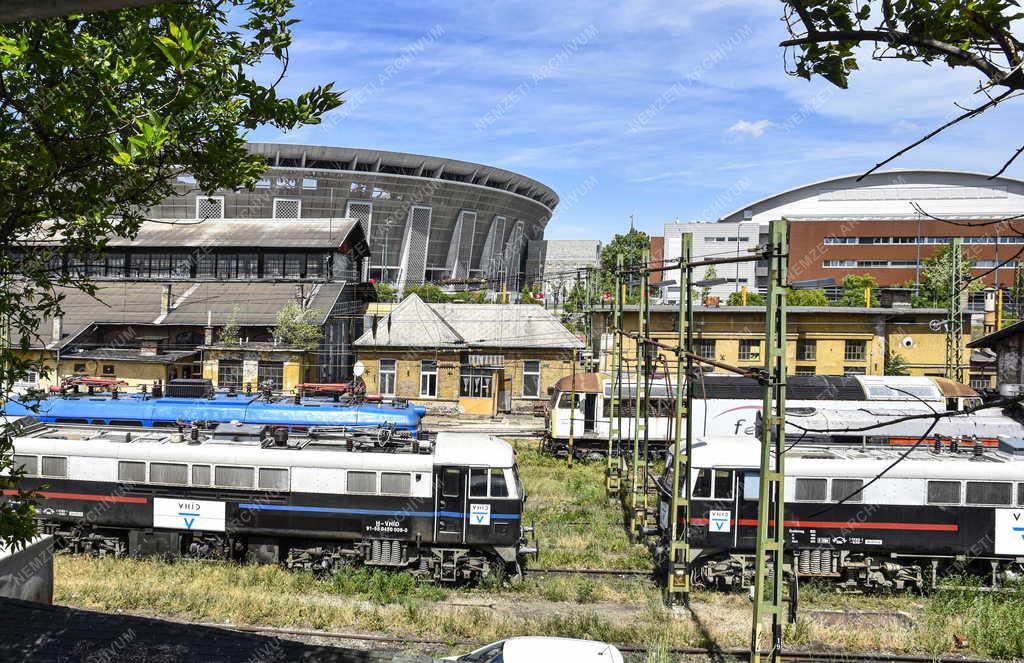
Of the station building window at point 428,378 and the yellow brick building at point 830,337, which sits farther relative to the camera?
the yellow brick building at point 830,337

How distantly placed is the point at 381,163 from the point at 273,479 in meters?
72.4

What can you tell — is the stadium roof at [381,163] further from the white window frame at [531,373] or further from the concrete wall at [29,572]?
the concrete wall at [29,572]

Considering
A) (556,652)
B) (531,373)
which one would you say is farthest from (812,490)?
(531,373)

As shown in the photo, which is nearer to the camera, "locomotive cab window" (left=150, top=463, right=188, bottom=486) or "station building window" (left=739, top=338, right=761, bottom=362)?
"locomotive cab window" (left=150, top=463, right=188, bottom=486)

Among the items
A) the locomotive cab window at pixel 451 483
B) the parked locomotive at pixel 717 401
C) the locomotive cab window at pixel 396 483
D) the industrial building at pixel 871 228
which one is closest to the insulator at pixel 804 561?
the locomotive cab window at pixel 451 483

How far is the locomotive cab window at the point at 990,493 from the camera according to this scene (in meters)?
17.0

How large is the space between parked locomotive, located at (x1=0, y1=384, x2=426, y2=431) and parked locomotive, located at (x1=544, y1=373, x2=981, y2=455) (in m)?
8.80

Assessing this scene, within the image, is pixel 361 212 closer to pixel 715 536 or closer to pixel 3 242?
pixel 715 536

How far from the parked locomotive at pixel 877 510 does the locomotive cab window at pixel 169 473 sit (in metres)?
11.9

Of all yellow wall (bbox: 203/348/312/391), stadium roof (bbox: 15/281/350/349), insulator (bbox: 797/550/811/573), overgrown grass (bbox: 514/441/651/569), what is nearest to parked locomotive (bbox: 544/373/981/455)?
overgrown grass (bbox: 514/441/651/569)

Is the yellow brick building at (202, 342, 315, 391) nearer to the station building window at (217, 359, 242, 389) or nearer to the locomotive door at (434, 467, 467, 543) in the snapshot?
the station building window at (217, 359, 242, 389)

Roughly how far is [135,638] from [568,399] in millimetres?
25248

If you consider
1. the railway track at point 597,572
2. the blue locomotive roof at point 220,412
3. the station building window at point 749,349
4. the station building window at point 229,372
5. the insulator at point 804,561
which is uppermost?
the station building window at point 749,349

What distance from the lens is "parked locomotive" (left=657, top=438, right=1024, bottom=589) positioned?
55.8 ft
